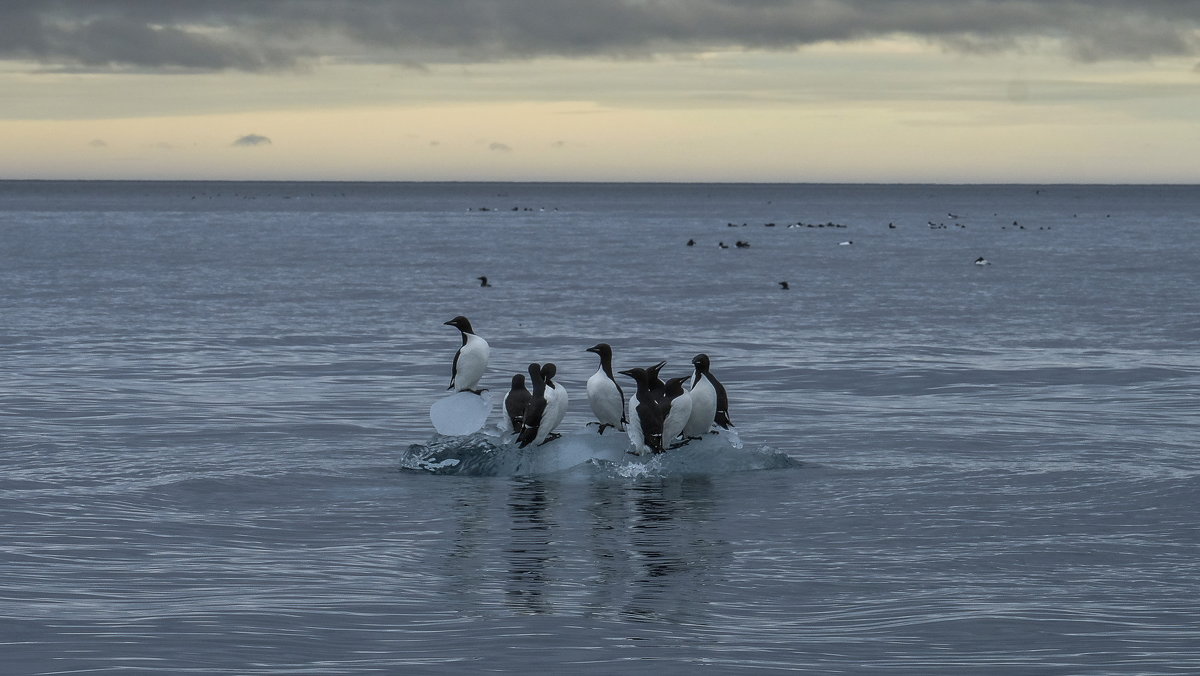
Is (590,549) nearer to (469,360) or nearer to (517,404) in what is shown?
(517,404)

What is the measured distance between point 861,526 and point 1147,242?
109 m

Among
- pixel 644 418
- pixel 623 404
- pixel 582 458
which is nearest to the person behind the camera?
pixel 644 418

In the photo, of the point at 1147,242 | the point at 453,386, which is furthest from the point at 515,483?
the point at 1147,242

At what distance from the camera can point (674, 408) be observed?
1925 cm

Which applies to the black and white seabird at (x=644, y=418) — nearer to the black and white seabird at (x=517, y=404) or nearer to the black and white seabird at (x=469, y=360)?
the black and white seabird at (x=517, y=404)

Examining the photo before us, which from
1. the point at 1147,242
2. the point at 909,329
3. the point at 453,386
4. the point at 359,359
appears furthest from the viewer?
the point at 1147,242

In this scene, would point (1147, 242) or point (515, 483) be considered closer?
point (515, 483)

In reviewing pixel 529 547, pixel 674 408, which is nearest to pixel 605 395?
pixel 674 408

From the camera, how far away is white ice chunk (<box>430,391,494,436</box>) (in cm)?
2052

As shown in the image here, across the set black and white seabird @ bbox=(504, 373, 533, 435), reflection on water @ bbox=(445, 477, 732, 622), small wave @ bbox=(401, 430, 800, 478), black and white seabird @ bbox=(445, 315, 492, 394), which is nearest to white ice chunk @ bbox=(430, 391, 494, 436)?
small wave @ bbox=(401, 430, 800, 478)

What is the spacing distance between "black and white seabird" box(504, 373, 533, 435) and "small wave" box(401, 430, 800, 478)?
290mm

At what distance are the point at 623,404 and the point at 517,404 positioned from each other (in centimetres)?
152

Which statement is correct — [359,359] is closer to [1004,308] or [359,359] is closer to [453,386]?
[453,386]

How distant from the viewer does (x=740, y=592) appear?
13.8m
